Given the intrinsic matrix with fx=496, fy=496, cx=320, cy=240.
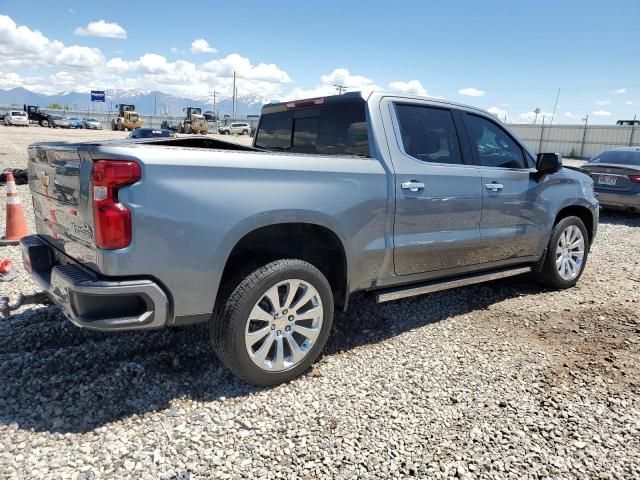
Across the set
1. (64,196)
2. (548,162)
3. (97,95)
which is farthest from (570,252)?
(97,95)

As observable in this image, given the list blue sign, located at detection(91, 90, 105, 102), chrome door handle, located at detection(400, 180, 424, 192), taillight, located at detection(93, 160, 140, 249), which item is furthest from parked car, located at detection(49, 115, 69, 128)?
taillight, located at detection(93, 160, 140, 249)

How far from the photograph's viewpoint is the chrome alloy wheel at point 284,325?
3023mm

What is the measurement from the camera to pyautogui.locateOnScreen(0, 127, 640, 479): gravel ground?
249cm

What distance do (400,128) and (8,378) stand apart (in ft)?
10.2

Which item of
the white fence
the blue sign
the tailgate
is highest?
the blue sign

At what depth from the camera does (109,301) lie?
2.59 metres

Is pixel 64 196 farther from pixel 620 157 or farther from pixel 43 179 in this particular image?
pixel 620 157

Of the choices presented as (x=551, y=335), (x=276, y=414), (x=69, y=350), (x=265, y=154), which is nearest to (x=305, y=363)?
(x=276, y=414)

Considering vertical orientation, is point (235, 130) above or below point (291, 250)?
above

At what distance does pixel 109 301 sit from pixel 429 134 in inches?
105

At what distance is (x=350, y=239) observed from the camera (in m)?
3.33

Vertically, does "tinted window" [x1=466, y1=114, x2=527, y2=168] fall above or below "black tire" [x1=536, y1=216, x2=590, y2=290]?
above

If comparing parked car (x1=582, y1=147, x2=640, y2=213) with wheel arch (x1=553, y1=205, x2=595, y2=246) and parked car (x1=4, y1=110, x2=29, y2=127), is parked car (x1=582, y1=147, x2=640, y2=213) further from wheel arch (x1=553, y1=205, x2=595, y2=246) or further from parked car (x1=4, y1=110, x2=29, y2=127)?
parked car (x1=4, y1=110, x2=29, y2=127)

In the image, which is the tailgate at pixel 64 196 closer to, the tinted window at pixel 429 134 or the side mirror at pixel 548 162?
the tinted window at pixel 429 134
